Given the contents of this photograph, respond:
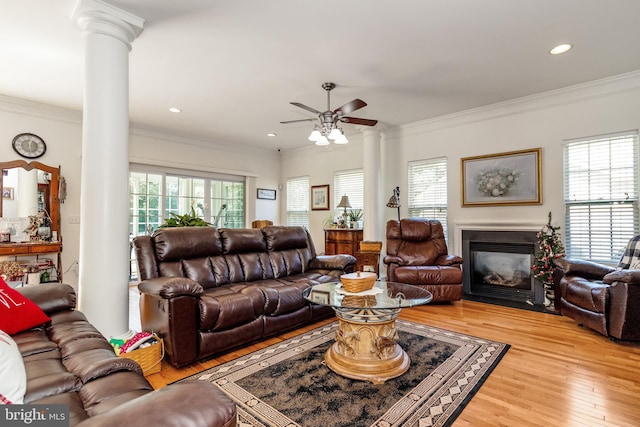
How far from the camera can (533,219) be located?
14.1ft

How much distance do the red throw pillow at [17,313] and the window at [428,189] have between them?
4846mm

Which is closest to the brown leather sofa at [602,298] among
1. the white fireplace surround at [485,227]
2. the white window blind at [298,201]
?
the white fireplace surround at [485,227]

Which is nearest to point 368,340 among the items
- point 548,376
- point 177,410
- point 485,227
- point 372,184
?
point 548,376

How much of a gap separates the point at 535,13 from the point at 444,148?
8.72 feet

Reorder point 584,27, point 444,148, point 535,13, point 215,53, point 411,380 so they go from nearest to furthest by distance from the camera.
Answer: point 411,380 < point 535,13 < point 584,27 < point 215,53 < point 444,148

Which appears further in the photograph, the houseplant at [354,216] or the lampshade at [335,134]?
the houseplant at [354,216]

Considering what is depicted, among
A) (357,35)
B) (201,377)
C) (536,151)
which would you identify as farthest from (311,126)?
(201,377)

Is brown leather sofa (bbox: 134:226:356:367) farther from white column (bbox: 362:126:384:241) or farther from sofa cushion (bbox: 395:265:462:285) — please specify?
white column (bbox: 362:126:384:241)

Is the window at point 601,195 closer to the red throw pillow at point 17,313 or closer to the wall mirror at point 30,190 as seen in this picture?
the red throw pillow at point 17,313

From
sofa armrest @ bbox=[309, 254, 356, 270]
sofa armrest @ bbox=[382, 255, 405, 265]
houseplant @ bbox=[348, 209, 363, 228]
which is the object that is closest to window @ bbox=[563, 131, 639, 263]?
sofa armrest @ bbox=[382, 255, 405, 265]

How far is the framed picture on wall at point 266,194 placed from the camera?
23.8 feet

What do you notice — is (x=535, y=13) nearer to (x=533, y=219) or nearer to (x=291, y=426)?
(x=533, y=219)

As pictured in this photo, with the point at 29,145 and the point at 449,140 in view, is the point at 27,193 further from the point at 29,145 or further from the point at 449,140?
the point at 449,140

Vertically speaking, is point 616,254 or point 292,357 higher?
point 616,254
